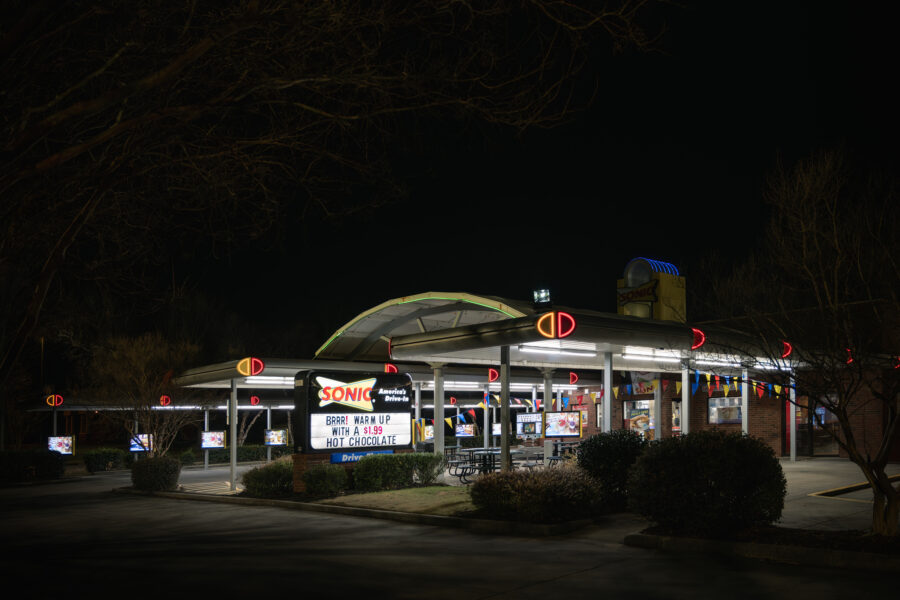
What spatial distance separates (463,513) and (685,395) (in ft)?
25.7

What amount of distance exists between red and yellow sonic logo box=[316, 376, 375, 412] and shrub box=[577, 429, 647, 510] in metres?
6.75

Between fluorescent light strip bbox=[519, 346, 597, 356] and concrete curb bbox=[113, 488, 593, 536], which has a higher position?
fluorescent light strip bbox=[519, 346, 597, 356]

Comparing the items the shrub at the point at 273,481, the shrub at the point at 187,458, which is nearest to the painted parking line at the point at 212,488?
the shrub at the point at 273,481

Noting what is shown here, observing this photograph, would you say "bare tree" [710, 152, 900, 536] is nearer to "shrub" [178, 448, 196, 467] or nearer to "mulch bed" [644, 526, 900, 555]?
"mulch bed" [644, 526, 900, 555]

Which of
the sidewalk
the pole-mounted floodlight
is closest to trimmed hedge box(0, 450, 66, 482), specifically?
the pole-mounted floodlight

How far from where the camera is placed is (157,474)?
22219 mm

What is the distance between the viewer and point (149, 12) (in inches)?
262

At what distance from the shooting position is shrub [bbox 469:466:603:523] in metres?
12.6

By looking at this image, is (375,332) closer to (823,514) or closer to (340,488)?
(340,488)

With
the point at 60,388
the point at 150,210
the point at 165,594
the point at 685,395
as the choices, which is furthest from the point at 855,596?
the point at 60,388

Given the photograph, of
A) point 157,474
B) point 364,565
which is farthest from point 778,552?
point 157,474

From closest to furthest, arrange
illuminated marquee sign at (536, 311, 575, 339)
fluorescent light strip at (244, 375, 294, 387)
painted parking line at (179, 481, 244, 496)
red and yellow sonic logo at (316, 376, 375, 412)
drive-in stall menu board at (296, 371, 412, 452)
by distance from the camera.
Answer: illuminated marquee sign at (536, 311, 575, 339) → drive-in stall menu board at (296, 371, 412, 452) → red and yellow sonic logo at (316, 376, 375, 412) → painted parking line at (179, 481, 244, 496) → fluorescent light strip at (244, 375, 294, 387)

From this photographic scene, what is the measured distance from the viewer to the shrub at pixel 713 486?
34.3 feet

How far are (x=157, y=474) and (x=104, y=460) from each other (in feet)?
44.6
